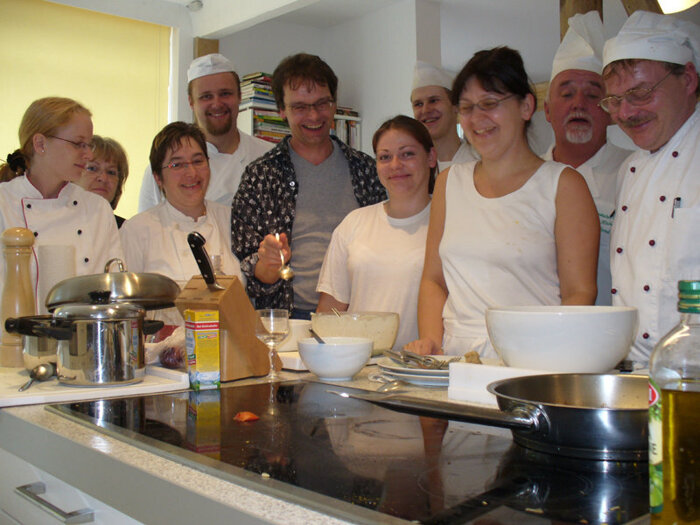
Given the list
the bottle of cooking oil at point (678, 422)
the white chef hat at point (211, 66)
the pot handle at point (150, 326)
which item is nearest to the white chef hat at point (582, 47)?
the white chef hat at point (211, 66)

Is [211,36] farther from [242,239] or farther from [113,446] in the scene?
[113,446]

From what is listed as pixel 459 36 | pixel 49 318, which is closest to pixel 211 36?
pixel 459 36

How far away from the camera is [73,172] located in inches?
97.3

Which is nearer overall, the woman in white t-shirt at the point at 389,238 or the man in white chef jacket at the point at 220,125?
the woman in white t-shirt at the point at 389,238

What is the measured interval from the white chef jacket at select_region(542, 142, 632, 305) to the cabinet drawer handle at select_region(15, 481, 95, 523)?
181 centimetres

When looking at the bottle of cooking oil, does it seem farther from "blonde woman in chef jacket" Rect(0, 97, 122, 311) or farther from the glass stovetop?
"blonde woman in chef jacket" Rect(0, 97, 122, 311)

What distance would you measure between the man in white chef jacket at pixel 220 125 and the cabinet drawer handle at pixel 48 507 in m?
2.26

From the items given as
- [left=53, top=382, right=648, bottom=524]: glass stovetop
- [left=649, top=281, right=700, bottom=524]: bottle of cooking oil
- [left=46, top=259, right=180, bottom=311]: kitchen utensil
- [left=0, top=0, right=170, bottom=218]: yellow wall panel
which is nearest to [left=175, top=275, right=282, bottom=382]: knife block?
[left=46, top=259, right=180, bottom=311]: kitchen utensil

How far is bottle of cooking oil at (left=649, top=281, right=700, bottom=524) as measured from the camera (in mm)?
551

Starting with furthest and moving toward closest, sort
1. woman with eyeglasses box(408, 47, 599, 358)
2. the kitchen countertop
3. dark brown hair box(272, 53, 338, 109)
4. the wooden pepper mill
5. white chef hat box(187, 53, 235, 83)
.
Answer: white chef hat box(187, 53, 235, 83), dark brown hair box(272, 53, 338, 109), woman with eyeglasses box(408, 47, 599, 358), the wooden pepper mill, the kitchen countertop

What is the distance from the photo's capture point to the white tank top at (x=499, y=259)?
6.14ft

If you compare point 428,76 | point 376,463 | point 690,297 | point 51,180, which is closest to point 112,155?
point 51,180

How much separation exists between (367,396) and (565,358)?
36 centimetres

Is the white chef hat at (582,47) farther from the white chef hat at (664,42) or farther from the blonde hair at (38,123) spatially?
the blonde hair at (38,123)
